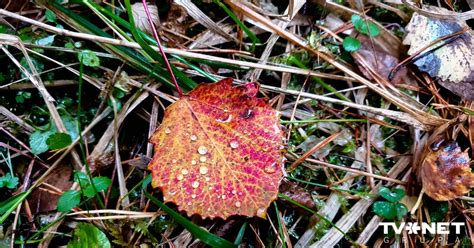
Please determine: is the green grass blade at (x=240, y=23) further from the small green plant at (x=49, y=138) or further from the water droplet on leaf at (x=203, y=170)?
the small green plant at (x=49, y=138)

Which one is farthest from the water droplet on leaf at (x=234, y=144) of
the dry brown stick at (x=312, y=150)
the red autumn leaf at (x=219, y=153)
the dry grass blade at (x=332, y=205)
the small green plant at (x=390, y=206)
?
the small green plant at (x=390, y=206)

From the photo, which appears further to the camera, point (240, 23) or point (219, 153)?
point (240, 23)

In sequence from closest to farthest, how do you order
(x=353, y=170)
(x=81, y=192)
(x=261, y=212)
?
1. (x=261, y=212)
2. (x=81, y=192)
3. (x=353, y=170)

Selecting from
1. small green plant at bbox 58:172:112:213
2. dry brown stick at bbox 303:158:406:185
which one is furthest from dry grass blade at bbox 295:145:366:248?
small green plant at bbox 58:172:112:213

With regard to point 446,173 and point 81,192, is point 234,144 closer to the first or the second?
point 81,192

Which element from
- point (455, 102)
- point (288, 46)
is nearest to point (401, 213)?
point (455, 102)

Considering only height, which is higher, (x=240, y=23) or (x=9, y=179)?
(x=240, y=23)

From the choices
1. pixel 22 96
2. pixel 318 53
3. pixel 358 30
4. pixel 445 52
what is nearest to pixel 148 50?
pixel 22 96
